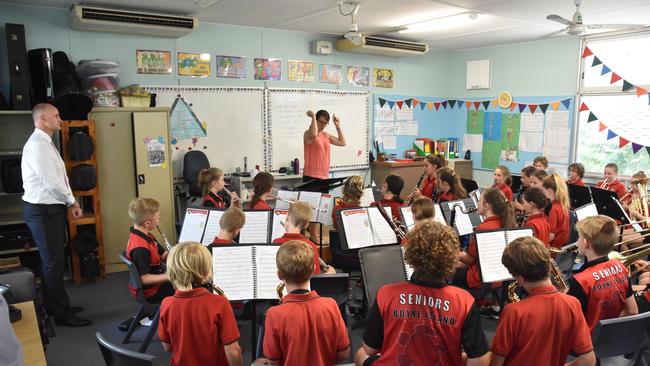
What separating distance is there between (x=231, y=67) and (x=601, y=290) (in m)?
4.97

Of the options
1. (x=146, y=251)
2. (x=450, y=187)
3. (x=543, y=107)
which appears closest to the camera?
(x=146, y=251)

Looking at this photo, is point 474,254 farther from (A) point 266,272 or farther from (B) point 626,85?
(B) point 626,85

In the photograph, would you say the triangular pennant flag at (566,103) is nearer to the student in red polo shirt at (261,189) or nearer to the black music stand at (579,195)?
the black music stand at (579,195)

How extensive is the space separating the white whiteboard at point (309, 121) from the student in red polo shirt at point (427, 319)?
4865 millimetres

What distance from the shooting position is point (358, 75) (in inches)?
287

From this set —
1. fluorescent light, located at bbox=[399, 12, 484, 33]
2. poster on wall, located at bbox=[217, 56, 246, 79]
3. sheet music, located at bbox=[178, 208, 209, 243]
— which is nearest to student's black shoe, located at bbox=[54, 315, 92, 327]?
sheet music, located at bbox=[178, 208, 209, 243]

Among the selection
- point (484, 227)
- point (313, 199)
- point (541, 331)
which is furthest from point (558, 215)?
point (541, 331)

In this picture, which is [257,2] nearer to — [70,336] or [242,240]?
[242,240]

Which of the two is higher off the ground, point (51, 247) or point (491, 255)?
point (491, 255)

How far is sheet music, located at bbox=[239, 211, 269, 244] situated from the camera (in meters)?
3.59

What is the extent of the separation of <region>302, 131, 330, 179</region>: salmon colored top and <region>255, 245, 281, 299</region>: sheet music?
3.20m

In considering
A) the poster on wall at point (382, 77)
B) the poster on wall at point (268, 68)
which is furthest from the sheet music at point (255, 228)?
the poster on wall at point (382, 77)

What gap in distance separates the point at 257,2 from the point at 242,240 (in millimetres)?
2552

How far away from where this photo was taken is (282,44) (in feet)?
21.3
